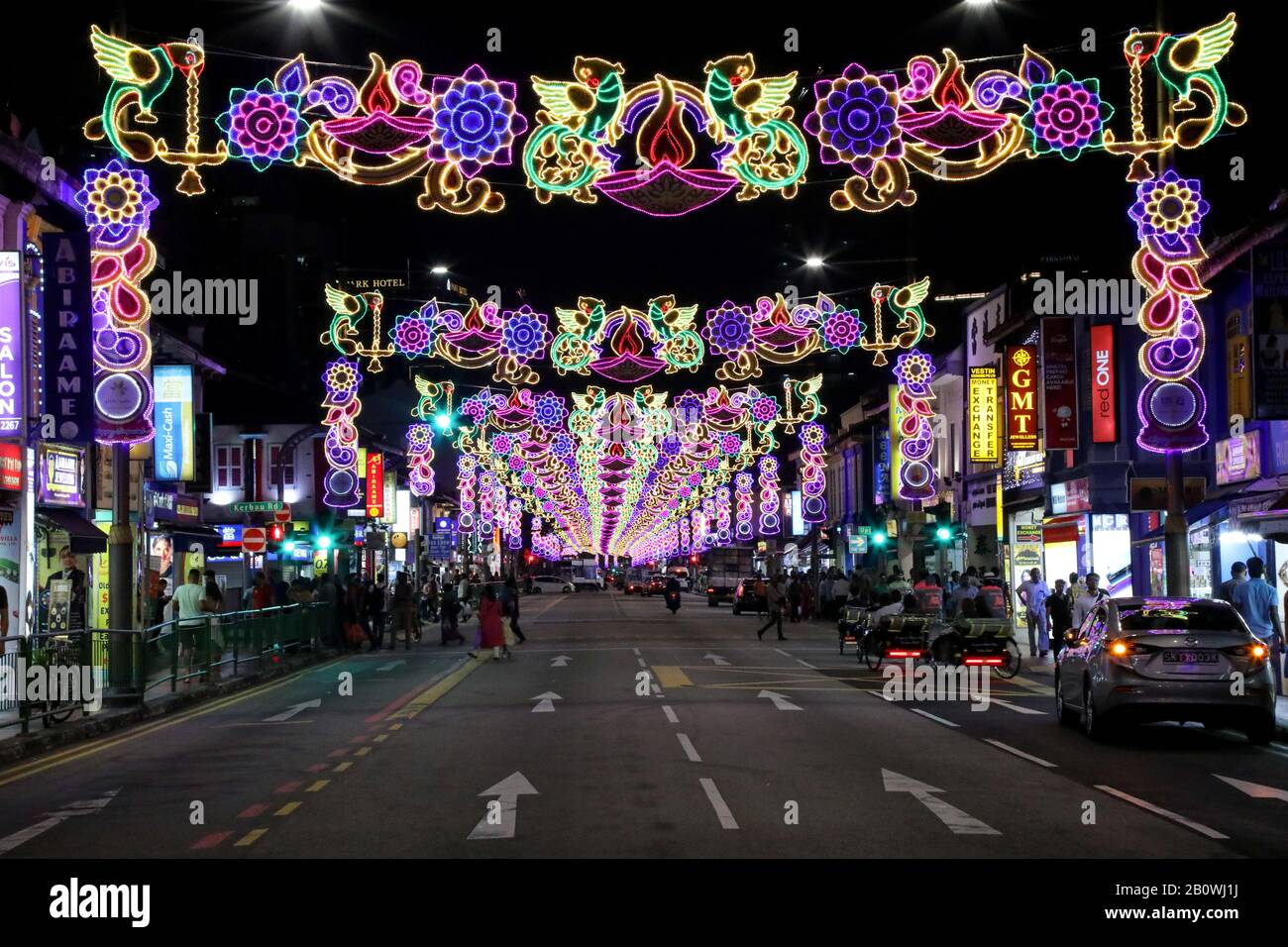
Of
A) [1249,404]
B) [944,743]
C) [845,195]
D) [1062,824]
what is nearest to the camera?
[1062,824]

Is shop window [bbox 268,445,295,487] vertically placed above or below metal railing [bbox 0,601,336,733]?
above

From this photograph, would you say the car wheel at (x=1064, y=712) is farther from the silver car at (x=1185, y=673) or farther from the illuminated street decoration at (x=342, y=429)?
the illuminated street decoration at (x=342, y=429)

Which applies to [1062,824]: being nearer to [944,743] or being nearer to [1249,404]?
[944,743]

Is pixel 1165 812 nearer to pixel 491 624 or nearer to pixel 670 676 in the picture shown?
pixel 670 676

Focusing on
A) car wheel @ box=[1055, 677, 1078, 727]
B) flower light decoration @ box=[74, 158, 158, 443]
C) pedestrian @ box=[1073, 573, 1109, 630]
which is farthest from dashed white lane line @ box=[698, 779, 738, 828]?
pedestrian @ box=[1073, 573, 1109, 630]

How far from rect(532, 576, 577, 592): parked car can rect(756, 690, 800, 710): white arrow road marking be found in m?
103

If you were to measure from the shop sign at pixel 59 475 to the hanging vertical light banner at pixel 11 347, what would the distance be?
18.8 ft

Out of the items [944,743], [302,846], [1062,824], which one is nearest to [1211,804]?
[1062,824]

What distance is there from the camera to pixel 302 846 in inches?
424

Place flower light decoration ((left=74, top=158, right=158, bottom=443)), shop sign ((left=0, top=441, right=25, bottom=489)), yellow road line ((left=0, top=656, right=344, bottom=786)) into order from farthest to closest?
shop sign ((left=0, top=441, right=25, bottom=489)), flower light decoration ((left=74, top=158, right=158, bottom=443)), yellow road line ((left=0, top=656, right=344, bottom=786))

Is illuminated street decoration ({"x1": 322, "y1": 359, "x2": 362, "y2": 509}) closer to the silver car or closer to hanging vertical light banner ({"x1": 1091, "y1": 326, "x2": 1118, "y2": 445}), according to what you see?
hanging vertical light banner ({"x1": 1091, "y1": 326, "x2": 1118, "y2": 445})

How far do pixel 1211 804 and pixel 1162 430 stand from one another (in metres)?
11.4

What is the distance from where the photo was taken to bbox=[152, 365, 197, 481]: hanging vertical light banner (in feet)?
129

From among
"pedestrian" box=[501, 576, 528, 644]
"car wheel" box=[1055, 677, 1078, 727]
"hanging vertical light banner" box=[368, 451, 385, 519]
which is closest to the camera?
"car wheel" box=[1055, 677, 1078, 727]
